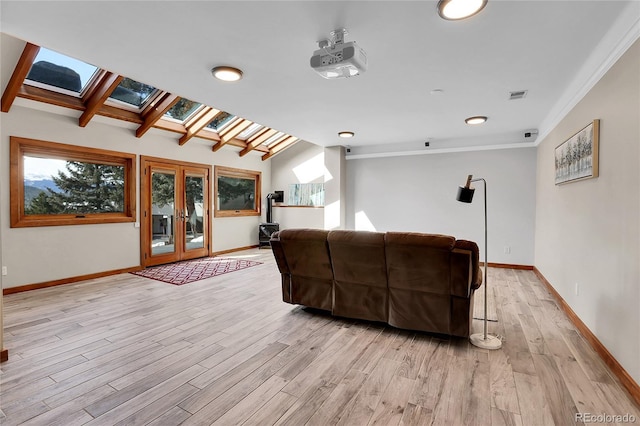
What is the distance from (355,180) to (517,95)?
3831mm

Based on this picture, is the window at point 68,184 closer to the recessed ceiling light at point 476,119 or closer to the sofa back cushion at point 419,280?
the sofa back cushion at point 419,280

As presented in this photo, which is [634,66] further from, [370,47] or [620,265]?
[370,47]

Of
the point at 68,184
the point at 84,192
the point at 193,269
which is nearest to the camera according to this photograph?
the point at 68,184

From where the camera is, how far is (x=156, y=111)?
5.07m

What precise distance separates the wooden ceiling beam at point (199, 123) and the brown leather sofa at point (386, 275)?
10.9 feet

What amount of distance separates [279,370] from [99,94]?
447cm

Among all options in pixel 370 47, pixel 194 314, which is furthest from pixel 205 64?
pixel 194 314

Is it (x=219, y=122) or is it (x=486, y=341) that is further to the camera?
(x=219, y=122)

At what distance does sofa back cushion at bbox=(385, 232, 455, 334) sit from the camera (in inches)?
102

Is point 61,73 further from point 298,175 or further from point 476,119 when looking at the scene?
point 476,119

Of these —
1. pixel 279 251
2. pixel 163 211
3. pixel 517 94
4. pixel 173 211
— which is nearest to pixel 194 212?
pixel 173 211

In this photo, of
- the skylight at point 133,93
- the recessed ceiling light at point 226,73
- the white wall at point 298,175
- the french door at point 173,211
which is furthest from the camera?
the white wall at point 298,175

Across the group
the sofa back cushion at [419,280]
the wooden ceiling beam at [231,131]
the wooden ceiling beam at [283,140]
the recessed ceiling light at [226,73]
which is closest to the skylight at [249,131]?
the wooden ceiling beam at [231,131]

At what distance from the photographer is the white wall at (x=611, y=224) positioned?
2.02 metres
